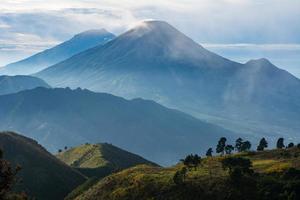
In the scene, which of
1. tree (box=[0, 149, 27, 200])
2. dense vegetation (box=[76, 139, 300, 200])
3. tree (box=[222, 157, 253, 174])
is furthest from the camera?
tree (box=[222, 157, 253, 174])

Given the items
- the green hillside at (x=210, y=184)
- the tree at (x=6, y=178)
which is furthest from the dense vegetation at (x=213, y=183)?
the tree at (x=6, y=178)

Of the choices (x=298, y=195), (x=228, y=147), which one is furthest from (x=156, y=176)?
(x=228, y=147)

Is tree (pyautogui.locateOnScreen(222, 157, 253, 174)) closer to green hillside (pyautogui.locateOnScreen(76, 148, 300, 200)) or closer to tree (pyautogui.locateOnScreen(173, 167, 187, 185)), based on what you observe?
green hillside (pyautogui.locateOnScreen(76, 148, 300, 200))

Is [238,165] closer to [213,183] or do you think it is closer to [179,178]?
[213,183]

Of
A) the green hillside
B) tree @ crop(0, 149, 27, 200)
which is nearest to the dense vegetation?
the green hillside

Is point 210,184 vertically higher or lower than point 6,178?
higher

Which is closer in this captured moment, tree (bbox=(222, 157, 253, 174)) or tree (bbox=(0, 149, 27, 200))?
tree (bbox=(0, 149, 27, 200))

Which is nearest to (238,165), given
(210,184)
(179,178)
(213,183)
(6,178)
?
(213,183)

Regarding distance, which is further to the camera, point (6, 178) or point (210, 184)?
point (210, 184)
